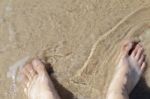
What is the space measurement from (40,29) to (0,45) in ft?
1.14

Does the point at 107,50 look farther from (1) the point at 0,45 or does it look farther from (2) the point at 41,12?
(1) the point at 0,45

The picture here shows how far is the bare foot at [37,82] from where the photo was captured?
3.78m

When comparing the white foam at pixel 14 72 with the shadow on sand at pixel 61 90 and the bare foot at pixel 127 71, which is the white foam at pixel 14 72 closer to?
the shadow on sand at pixel 61 90

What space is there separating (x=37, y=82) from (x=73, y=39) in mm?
447

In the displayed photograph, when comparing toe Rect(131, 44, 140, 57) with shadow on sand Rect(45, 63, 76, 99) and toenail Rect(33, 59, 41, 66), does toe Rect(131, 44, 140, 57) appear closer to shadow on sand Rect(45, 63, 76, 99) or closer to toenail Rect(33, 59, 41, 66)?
shadow on sand Rect(45, 63, 76, 99)

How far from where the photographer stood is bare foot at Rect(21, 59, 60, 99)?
3.78 meters

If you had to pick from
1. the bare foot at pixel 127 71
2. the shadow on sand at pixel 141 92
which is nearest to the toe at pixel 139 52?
the bare foot at pixel 127 71

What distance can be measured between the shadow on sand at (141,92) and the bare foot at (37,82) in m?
0.60

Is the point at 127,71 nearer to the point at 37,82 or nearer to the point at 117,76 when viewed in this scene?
the point at 117,76

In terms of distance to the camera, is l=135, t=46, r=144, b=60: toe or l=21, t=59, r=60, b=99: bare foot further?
l=135, t=46, r=144, b=60: toe

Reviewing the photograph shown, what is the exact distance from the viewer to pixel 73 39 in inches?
154

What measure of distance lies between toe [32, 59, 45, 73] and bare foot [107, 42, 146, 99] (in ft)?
1.81

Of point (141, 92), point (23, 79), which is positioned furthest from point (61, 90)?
point (141, 92)

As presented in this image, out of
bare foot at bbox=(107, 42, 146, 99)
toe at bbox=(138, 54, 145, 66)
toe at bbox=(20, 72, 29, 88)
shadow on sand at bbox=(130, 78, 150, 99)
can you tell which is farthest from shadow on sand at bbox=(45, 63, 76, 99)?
toe at bbox=(138, 54, 145, 66)
